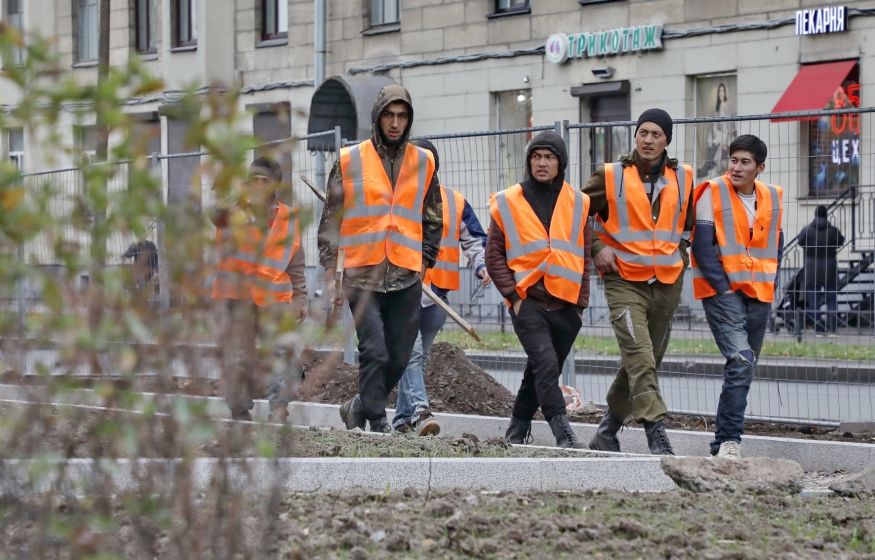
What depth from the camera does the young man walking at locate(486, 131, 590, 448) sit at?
29.1 ft

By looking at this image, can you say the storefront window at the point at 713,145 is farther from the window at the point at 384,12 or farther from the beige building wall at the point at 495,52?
the window at the point at 384,12

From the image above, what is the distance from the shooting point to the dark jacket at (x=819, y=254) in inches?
438

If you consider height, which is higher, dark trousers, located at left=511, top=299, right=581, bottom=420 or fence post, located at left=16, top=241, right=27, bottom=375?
fence post, located at left=16, top=241, right=27, bottom=375

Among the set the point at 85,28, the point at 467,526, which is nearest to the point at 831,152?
the point at 467,526

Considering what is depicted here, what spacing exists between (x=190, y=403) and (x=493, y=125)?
2543 cm

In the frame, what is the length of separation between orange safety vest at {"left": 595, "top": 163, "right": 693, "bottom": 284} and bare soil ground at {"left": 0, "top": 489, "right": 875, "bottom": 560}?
8.14ft

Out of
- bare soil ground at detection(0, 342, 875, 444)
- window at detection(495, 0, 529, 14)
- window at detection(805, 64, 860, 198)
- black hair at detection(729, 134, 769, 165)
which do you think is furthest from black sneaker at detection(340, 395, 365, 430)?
window at detection(495, 0, 529, 14)

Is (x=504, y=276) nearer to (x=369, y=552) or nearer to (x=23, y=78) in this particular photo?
(x=369, y=552)

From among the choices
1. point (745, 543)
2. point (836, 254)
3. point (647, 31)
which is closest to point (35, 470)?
point (745, 543)

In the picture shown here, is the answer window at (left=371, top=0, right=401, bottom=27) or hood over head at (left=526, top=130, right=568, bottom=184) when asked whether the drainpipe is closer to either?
window at (left=371, top=0, right=401, bottom=27)

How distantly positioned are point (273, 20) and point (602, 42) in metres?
9.15

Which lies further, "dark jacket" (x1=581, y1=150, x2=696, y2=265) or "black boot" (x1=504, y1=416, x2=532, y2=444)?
"black boot" (x1=504, y1=416, x2=532, y2=444)

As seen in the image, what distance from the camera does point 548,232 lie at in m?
8.99

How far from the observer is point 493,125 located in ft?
92.8
